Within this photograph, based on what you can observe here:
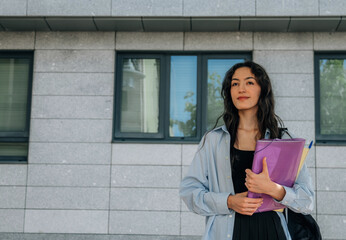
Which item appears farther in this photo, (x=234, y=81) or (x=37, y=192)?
(x=37, y=192)

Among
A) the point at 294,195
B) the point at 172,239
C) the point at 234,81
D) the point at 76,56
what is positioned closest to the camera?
the point at 294,195

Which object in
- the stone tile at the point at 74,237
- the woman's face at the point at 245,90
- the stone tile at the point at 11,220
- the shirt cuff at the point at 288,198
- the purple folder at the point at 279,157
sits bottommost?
the stone tile at the point at 74,237

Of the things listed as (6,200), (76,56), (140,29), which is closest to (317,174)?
(140,29)

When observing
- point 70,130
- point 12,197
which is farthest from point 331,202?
point 12,197

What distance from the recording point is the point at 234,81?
7.93ft

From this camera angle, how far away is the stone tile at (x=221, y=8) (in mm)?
6398

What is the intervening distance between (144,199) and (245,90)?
4.63 m

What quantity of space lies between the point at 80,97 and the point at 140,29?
4.99ft

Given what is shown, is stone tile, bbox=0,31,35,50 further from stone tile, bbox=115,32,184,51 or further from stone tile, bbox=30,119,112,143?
stone tile, bbox=115,32,184,51

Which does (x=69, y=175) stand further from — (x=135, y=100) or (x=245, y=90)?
(x=245, y=90)

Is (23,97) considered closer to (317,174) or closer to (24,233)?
(24,233)

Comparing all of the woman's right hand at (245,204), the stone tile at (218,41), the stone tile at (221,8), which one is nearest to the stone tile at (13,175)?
the stone tile at (218,41)

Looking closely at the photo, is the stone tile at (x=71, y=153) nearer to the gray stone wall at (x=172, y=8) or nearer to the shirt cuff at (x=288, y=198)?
the gray stone wall at (x=172, y=8)

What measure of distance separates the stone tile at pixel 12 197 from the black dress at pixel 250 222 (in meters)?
5.35
